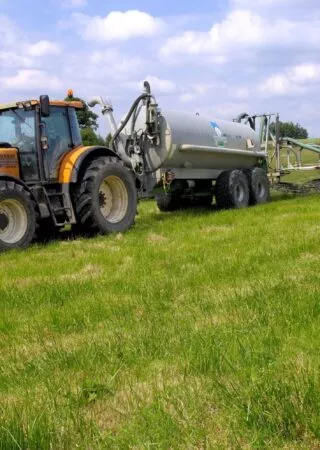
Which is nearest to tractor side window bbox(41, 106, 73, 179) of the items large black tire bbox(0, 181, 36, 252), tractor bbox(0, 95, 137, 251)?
tractor bbox(0, 95, 137, 251)

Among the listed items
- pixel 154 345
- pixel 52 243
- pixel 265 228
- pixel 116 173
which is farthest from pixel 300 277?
pixel 116 173

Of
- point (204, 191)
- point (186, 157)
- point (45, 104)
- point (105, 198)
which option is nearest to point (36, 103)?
point (45, 104)

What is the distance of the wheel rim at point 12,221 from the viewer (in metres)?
8.12

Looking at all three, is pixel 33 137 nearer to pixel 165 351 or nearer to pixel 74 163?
pixel 74 163

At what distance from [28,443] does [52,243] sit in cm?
648

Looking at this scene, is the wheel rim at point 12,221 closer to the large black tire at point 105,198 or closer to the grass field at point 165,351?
the large black tire at point 105,198

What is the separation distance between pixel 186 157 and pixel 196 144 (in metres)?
0.37

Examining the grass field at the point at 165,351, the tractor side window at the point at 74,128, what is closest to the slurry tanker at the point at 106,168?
the tractor side window at the point at 74,128

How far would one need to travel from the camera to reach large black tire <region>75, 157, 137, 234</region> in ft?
29.8

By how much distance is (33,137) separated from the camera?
883cm

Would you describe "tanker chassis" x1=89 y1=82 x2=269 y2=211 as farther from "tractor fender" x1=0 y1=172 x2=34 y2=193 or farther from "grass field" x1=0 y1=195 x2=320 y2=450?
"grass field" x1=0 y1=195 x2=320 y2=450

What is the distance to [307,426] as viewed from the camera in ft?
7.59

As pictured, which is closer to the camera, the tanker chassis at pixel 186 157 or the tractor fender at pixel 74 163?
the tractor fender at pixel 74 163

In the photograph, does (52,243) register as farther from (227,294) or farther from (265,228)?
(227,294)
